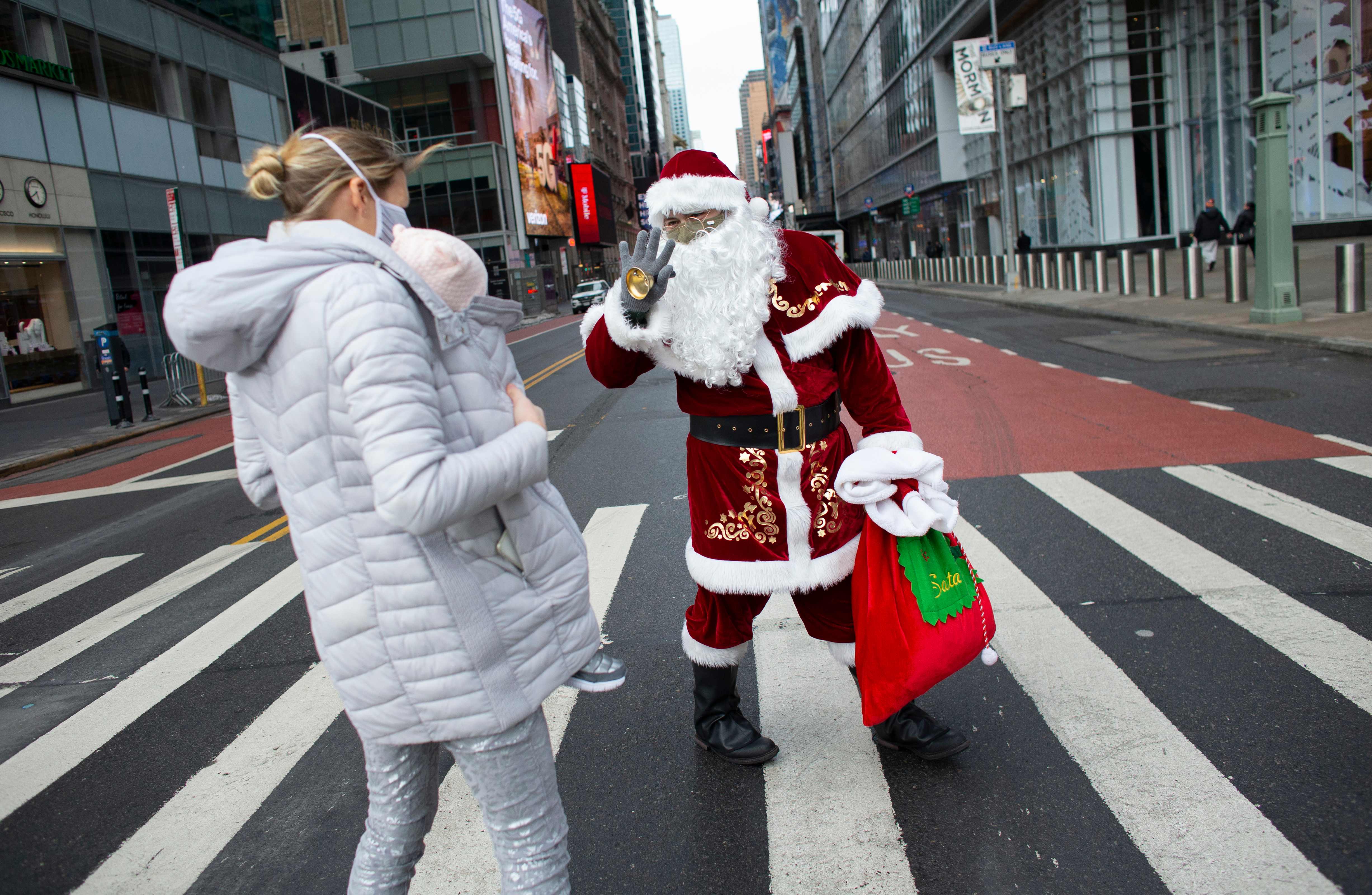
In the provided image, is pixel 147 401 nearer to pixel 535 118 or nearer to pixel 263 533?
pixel 263 533

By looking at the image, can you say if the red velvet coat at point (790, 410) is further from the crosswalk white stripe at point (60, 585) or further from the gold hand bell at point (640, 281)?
the crosswalk white stripe at point (60, 585)

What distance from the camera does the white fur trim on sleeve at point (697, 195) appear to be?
118 inches

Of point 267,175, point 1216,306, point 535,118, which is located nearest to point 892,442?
point 267,175

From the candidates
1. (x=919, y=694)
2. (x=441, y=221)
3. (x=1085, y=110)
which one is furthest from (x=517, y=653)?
(x=441, y=221)

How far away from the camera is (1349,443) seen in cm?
713

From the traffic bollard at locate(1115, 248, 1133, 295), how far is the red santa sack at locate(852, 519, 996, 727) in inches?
818

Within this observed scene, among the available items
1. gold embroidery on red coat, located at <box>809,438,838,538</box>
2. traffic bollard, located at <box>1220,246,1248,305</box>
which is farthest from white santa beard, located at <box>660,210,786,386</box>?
traffic bollard, located at <box>1220,246,1248,305</box>

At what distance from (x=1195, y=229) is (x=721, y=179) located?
25.3m

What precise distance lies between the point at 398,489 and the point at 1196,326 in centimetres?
1530

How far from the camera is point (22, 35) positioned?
20.8 meters

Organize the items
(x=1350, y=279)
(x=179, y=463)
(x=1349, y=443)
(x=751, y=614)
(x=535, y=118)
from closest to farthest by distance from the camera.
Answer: (x=751, y=614) < (x=1349, y=443) < (x=179, y=463) < (x=1350, y=279) < (x=535, y=118)

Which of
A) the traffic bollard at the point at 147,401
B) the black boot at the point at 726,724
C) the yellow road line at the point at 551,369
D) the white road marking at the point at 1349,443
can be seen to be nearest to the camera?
the black boot at the point at 726,724

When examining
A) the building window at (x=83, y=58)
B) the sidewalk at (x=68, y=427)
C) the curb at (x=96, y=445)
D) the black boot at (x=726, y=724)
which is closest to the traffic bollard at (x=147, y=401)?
the sidewalk at (x=68, y=427)

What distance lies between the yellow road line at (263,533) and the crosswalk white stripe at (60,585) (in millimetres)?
705
